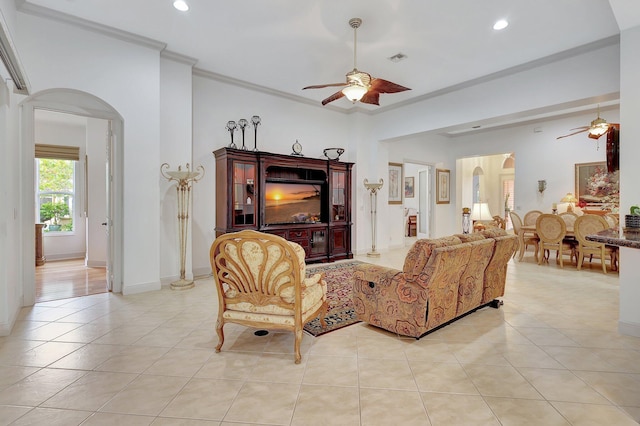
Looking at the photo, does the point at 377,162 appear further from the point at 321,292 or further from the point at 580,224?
the point at 321,292

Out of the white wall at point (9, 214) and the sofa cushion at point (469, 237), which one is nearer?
the white wall at point (9, 214)

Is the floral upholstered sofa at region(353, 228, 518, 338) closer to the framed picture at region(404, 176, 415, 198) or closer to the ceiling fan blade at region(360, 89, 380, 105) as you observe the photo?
the ceiling fan blade at region(360, 89, 380, 105)

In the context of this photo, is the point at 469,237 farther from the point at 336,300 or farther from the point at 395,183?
the point at 395,183

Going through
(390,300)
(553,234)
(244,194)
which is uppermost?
(244,194)

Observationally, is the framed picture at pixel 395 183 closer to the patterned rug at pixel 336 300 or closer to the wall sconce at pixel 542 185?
the patterned rug at pixel 336 300

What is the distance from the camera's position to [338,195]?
21.7 ft

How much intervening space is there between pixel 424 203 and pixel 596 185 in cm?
418

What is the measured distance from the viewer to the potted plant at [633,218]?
267 cm

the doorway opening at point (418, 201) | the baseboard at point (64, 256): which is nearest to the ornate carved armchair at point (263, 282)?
the baseboard at point (64, 256)

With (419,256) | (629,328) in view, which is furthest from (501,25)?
(629,328)

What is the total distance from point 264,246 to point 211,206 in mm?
3229

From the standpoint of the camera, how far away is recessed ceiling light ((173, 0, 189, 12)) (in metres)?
3.42

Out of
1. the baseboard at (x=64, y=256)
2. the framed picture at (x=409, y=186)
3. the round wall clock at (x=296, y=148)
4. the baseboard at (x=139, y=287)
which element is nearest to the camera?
the baseboard at (x=139, y=287)

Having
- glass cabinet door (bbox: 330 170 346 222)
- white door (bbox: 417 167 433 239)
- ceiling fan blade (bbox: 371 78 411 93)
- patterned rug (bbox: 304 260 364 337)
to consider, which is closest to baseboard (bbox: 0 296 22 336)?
patterned rug (bbox: 304 260 364 337)
